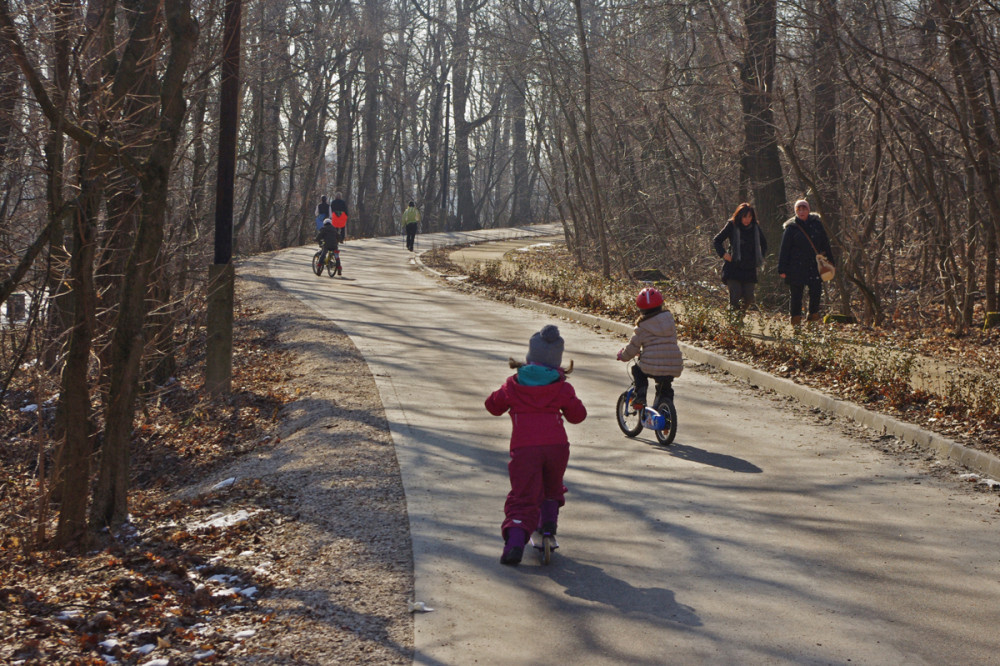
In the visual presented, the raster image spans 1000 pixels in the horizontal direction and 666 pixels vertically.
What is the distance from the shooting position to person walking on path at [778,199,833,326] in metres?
14.6

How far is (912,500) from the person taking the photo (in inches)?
287

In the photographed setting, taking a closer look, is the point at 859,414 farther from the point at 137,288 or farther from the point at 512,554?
the point at 137,288

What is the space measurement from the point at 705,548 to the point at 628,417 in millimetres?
3333

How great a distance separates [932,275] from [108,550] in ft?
51.7

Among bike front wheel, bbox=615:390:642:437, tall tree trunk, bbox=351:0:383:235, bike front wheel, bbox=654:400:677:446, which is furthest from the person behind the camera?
tall tree trunk, bbox=351:0:383:235

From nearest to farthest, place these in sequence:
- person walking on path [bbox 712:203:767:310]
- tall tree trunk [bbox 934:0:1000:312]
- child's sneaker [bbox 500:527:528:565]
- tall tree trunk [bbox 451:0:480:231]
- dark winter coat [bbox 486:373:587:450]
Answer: child's sneaker [bbox 500:527:528:565]
dark winter coat [bbox 486:373:587:450]
tall tree trunk [bbox 934:0:1000:312]
person walking on path [bbox 712:203:767:310]
tall tree trunk [bbox 451:0:480:231]

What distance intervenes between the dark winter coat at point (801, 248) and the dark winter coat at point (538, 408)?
9.60 m

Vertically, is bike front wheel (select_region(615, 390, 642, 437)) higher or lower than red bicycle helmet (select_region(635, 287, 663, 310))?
lower

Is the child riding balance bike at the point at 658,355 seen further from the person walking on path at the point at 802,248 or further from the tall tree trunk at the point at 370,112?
the tall tree trunk at the point at 370,112

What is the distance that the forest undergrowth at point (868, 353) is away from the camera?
9336mm

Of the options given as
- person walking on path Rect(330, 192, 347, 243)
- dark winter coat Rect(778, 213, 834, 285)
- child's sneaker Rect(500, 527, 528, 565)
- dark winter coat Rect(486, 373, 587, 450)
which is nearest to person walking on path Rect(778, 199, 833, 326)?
dark winter coat Rect(778, 213, 834, 285)

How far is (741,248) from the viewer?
1491 centimetres

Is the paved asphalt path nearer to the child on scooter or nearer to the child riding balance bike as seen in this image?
the child riding balance bike

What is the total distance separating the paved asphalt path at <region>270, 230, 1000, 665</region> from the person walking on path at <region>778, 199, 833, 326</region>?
4249 millimetres
